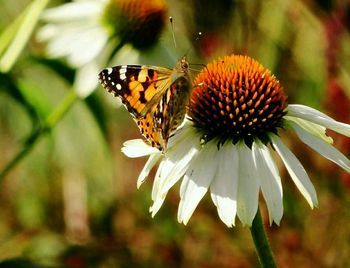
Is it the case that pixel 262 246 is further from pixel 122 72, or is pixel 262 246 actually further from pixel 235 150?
pixel 122 72

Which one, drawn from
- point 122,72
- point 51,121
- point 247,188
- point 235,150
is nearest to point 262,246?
point 247,188

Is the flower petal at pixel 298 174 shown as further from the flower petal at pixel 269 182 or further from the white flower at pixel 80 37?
the white flower at pixel 80 37

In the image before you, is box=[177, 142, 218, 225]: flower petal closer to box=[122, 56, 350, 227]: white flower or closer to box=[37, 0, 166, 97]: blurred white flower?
box=[122, 56, 350, 227]: white flower

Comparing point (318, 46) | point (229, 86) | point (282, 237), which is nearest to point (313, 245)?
point (282, 237)

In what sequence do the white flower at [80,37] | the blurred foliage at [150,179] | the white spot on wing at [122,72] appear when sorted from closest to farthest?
the white spot on wing at [122,72] < the white flower at [80,37] < the blurred foliage at [150,179]

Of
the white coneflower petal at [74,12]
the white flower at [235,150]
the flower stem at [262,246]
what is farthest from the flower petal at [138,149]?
the white coneflower petal at [74,12]
